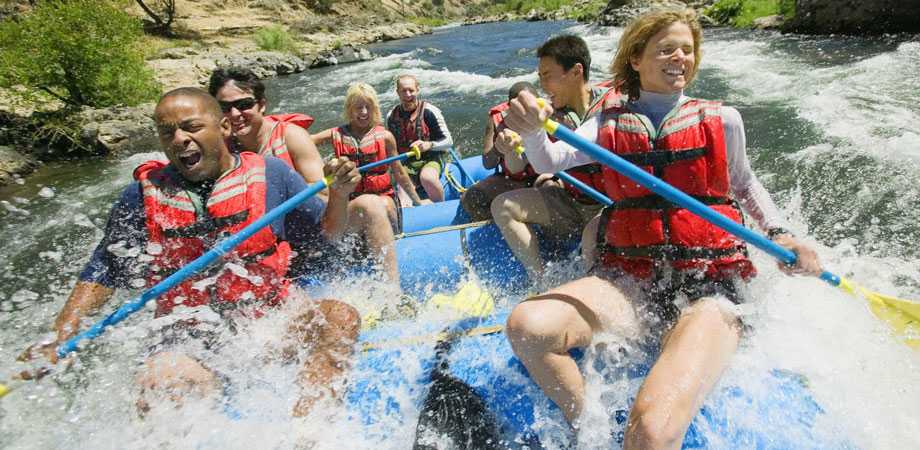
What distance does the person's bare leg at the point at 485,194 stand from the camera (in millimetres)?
3359

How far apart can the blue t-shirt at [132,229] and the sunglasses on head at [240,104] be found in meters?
0.87

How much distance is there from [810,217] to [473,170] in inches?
112

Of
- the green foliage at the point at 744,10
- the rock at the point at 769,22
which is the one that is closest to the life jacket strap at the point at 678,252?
the rock at the point at 769,22

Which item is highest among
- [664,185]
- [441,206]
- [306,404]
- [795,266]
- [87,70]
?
[664,185]

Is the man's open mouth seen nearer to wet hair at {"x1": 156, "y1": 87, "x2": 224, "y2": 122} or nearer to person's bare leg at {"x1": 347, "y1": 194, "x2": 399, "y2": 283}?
wet hair at {"x1": 156, "y1": 87, "x2": 224, "y2": 122}

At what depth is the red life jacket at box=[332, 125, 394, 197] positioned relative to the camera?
13.5 ft

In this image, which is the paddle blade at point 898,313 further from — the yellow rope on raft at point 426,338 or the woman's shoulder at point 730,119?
the yellow rope on raft at point 426,338

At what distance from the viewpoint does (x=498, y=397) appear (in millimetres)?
1930

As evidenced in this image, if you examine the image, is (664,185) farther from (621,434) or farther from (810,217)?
(810,217)

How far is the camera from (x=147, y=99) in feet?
39.7

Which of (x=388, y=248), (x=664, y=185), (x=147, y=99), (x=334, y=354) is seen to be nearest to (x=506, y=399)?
(x=334, y=354)

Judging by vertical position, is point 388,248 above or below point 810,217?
above

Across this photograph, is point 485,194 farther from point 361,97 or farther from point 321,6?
point 321,6

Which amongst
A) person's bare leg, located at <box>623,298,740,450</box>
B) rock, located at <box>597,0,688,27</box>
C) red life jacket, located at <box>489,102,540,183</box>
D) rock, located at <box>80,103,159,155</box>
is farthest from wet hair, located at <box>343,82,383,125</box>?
rock, located at <box>597,0,688,27</box>
